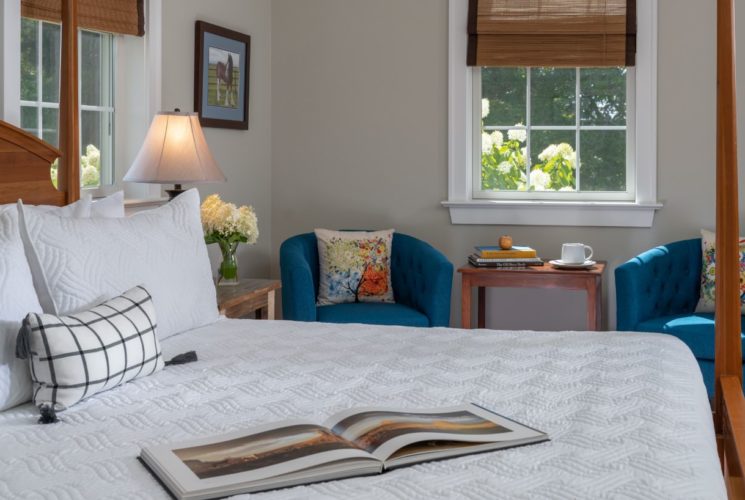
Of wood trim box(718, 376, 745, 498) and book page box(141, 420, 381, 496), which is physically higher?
book page box(141, 420, 381, 496)

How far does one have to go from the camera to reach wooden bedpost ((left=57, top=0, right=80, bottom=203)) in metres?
3.17

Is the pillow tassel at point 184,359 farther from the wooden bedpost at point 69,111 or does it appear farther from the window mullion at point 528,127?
the window mullion at point 528,127

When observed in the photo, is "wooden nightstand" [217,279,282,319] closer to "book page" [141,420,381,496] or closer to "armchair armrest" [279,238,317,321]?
"armchair armrest" [279,238,317,321]

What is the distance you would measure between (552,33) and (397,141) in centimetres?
99

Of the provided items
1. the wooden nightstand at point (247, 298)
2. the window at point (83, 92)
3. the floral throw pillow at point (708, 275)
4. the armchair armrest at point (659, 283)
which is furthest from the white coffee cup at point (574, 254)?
the window at point (83, 92)

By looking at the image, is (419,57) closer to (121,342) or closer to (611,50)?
(611,50)

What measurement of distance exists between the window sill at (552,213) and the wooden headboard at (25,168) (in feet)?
8.24

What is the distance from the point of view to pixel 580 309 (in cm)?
507

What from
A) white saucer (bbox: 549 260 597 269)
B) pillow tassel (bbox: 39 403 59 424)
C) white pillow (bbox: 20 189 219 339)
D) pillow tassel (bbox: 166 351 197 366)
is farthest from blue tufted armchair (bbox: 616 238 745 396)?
Result: pillow tassel (bbox: 39 403 59 424)

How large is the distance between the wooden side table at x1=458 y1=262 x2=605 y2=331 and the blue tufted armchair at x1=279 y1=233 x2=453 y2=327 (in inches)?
7.4

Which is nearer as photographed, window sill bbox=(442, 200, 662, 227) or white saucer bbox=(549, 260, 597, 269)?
white saucer bbox=(549, 260, 597, 269)

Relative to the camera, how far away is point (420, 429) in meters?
1.74

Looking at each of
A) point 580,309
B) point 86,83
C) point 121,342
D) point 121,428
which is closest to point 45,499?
point 121,428

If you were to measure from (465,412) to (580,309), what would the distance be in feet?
10.8
